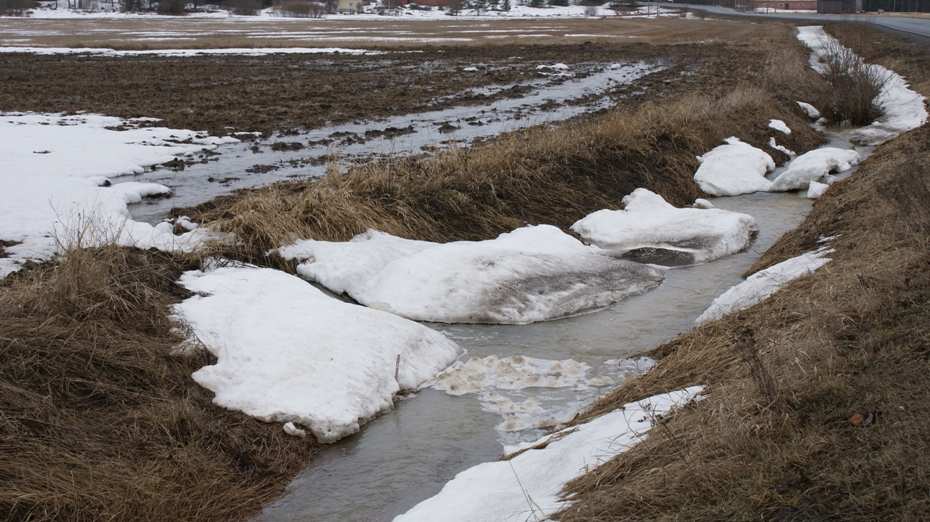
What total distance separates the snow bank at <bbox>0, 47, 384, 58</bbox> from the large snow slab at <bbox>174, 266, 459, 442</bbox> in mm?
39956

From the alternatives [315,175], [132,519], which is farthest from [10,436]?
[315,175]

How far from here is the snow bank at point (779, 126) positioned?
21959 mm

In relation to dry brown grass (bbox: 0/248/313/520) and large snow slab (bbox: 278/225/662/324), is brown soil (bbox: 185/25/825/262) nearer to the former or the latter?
large snow slab (bbox: 278/225/662/324)

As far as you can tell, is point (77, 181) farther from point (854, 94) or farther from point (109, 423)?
point (854, 94)

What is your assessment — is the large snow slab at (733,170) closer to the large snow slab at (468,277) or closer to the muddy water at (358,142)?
the muddy water at (358,142)

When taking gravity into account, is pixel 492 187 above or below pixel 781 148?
below

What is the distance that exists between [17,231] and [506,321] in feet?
21.5

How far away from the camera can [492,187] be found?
45.1 ft

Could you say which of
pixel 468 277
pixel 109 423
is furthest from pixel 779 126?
pixel 109 423

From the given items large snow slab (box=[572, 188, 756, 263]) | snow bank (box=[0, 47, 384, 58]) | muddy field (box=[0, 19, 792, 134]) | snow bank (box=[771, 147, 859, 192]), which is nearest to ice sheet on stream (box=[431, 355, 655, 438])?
large snow slab (box=[572, 188, 756, 263])

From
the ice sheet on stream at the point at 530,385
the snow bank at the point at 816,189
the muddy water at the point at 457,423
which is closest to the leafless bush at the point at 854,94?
the snow bank at the point at 816,189

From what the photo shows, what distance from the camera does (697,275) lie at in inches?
462

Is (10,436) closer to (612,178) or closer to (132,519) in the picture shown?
(132,519)

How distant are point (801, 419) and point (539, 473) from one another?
169 centimetres
